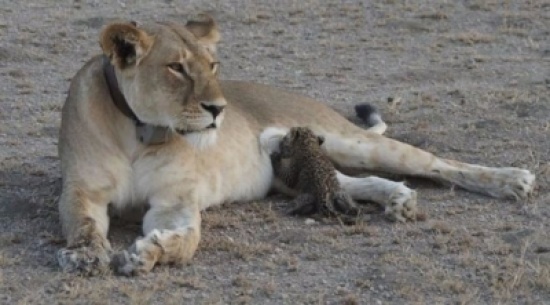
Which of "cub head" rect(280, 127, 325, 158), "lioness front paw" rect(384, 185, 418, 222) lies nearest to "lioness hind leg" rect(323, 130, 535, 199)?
"cub head" rect(280, 127, 325, 158)

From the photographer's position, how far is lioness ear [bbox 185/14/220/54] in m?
4.92

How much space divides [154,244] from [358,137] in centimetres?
166

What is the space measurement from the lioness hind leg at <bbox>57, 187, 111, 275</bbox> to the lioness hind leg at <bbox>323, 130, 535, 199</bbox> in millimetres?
1375

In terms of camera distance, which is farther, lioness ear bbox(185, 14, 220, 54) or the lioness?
lioness ear bbox(185, 14, 220, 54)

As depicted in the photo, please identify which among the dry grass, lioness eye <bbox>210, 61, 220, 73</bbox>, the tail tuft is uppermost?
lioness eye <bbox>210, 61, 220, 73</bbox>

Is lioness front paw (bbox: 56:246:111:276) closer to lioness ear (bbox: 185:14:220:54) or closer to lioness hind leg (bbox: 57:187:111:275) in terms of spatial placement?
lioness hind leg (bbox: 57:187:111:275)

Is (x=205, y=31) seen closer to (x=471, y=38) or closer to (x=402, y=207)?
(x=402, y=207)

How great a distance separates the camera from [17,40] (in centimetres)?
906

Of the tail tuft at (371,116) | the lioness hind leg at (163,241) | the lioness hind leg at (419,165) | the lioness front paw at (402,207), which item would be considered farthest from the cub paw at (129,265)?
the tail tuft at (371,116)

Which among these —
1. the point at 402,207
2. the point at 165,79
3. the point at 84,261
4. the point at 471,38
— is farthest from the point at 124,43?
the point at 471,38

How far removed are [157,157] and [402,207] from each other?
986 millimetres

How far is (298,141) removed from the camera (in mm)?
5332

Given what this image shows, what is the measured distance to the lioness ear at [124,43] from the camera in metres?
4.42

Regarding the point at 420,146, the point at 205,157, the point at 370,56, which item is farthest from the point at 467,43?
the point at 205,157
